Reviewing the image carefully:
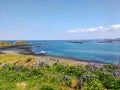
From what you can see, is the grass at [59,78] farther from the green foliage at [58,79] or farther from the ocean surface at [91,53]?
the ocean surface at [91,53]

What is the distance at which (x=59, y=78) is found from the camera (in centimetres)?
977

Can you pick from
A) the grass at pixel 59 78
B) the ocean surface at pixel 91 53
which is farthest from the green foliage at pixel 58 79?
the ocean surface at pixel 91 53

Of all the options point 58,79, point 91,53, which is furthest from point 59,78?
point 91,53

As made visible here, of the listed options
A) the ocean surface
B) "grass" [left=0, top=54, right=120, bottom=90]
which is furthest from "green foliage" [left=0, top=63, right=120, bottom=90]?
the ocean surface

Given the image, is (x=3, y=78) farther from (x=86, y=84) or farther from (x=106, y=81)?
(x=106, y=81)

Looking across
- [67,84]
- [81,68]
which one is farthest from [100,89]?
[81,68]

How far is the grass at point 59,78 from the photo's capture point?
8.95 m

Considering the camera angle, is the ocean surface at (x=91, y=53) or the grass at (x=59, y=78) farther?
the ocean surface at (x=91, y=53)

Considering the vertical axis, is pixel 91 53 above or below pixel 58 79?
below

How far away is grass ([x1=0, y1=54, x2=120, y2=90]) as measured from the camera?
29.4 ft

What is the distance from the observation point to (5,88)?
30.7ft

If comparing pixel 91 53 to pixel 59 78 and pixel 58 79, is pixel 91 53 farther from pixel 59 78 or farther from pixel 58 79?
pixel 58 79

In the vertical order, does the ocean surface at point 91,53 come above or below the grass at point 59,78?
below

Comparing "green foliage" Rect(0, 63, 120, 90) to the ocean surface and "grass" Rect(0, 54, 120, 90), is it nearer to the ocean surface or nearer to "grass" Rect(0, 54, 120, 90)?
"grass" Rect(0, 54, 120, 90)
